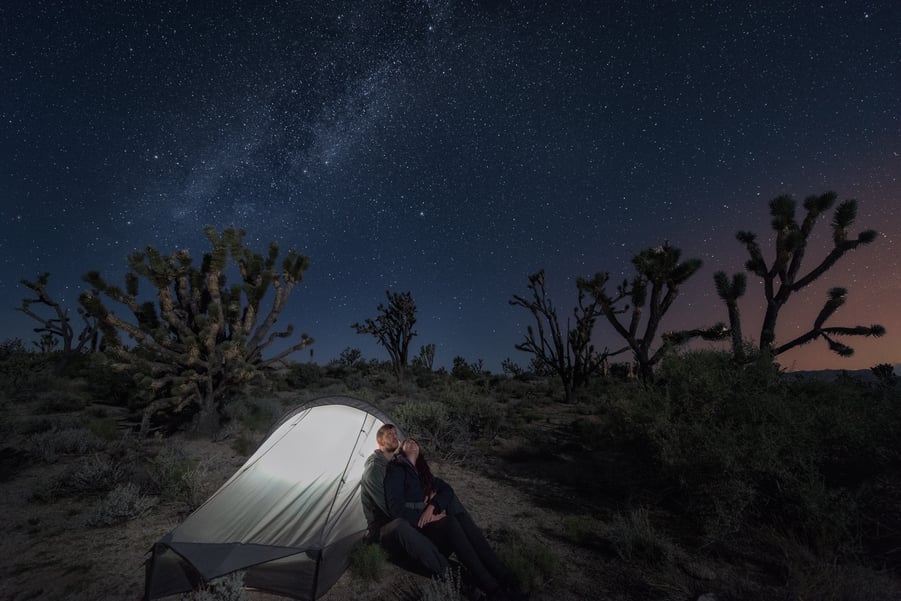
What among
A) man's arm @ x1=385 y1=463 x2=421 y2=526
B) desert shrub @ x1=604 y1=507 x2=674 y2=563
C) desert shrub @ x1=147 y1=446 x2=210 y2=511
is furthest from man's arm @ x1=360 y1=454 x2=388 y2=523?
desert shrub @ x1=147 y1=446 x2=210 y2=511

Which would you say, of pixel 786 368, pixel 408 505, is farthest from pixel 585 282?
pixel 408 505

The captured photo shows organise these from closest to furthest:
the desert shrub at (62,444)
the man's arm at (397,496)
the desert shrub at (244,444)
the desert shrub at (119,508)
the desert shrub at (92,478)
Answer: the man's arm at (397,496)
the desert shrub at (119,508)
the desert shrub at (92,478)
the desert shrub at (62,444)
the desert shrub at (244,444)

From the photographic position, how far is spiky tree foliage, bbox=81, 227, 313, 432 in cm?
868

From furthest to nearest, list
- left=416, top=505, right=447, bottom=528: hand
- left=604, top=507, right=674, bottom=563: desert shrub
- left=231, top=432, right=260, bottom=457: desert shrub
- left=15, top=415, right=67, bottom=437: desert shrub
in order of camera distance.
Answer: left=15, top=415, right=67, bottom=437: desert shrub → left=231, top=432, right=260, bottom=457: desert shrub → left=604, top=507, right=674, bottom=563: desert shrub → left=416, top=505, right=447, bottom=528: hand

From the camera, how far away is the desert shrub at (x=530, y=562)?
3963 mm

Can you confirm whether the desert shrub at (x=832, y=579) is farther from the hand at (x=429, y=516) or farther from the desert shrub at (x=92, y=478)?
the desert shrub at (x=92, y=478)

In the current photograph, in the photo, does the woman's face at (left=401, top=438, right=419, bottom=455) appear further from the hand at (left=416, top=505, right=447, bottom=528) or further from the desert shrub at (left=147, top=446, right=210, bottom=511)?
the desert shrub at (left=147, top=446, right=210, bottom=511)

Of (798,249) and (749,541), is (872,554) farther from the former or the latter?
(798,249)

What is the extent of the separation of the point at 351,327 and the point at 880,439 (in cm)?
2312

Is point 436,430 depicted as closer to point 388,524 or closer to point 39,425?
point 388,524

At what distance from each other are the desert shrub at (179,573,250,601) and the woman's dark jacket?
4.59ft

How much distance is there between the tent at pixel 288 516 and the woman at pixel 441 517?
74 cm

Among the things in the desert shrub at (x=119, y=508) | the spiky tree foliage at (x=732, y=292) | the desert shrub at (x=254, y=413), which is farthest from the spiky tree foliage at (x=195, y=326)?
the spiky tree foliage at (x=732, y=292)

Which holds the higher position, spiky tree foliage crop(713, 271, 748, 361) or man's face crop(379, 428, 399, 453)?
spiky tree foliage crop(713, 271, 748, 361)
